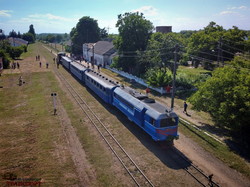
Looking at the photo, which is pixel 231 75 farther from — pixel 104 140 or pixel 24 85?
pixel 24 85

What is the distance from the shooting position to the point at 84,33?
75.9 metres

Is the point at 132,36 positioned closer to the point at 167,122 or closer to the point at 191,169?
the point at 167,122

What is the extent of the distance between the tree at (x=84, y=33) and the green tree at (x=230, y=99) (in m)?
62.3

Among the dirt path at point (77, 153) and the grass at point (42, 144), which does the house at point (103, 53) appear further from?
the dirt path at point (77, 153)

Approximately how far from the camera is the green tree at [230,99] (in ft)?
54.5

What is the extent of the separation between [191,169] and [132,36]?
33499 millimetres

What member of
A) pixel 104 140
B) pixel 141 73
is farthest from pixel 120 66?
pixel 104 140

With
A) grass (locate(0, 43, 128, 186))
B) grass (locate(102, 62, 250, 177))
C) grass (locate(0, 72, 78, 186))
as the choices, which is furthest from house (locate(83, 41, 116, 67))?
grass (locate(102, 62, 250, 177))

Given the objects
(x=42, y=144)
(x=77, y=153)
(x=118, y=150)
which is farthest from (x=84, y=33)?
(x=118, y=150)

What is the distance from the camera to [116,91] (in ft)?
79.9

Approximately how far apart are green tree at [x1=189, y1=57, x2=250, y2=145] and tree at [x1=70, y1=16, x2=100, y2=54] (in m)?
62.3

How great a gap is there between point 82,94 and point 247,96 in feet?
75.3

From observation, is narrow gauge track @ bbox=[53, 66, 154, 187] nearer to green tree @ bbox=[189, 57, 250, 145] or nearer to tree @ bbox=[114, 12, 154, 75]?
green tree @ bbox=[189, 57, 250, 145]

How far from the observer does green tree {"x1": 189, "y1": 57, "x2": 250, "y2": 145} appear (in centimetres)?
1661
